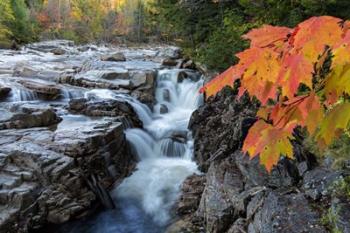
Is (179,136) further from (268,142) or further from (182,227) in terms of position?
(268,142)

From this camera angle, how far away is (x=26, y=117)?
9.32 metres

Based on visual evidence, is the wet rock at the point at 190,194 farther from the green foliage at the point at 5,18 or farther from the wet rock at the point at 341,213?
the green foliage at the point at 5,18

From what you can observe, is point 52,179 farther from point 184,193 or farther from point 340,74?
point 340,74

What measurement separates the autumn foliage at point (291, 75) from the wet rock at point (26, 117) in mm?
8817

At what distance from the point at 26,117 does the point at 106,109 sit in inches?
104

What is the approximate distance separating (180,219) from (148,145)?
12.3 feet

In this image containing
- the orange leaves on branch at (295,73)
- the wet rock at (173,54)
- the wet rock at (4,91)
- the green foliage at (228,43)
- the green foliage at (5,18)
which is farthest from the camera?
the green foliage at (5,18)

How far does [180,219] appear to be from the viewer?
23.1 feet

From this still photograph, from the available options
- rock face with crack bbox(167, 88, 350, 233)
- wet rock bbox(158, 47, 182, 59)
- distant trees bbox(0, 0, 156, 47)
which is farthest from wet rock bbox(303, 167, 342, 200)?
distant trees bbox(0, 0, 156, 47)

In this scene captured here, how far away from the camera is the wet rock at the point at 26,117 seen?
9094 millimetres

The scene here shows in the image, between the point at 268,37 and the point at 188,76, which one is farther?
the point at 188,76

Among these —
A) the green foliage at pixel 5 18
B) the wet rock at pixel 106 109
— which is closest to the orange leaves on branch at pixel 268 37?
the wet rock at pixel 106 109

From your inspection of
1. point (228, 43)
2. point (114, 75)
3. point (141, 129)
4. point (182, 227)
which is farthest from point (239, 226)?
point (114, 75)

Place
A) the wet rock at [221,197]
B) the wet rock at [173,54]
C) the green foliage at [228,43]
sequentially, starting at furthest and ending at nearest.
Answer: the wet rock at [173,54]
the green foliage at [228,43]
the wet rock at [221,197]
